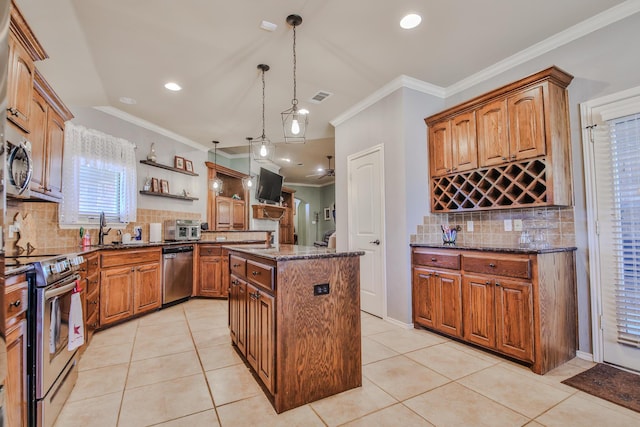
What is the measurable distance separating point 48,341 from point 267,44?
9.18 ft

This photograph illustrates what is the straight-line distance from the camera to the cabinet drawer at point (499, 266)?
92.9 inches

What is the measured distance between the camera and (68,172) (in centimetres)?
361

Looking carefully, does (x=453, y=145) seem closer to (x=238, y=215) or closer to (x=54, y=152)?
(x=54, y=152)

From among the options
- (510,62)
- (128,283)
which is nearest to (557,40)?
(510,62)

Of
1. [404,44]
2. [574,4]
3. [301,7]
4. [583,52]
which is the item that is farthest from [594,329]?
[301,7]

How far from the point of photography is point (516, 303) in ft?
7.90

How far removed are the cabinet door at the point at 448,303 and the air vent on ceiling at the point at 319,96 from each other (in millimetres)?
2545

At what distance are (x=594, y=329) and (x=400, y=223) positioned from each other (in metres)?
1.87

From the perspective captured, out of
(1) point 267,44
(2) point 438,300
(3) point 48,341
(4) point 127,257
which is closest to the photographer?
(3) point 48,341

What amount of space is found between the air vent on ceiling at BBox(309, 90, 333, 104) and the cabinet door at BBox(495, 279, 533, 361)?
9.40 ft

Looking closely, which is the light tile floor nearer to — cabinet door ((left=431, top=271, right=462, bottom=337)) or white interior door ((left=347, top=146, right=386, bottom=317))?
cabinet door ((left=431, top=271, right=462, bottom=337))

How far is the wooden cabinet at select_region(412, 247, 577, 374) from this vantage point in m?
2.30

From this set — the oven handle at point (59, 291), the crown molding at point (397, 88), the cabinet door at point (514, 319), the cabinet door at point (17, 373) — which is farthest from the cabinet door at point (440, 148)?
the cabinet door at point (17, 373)

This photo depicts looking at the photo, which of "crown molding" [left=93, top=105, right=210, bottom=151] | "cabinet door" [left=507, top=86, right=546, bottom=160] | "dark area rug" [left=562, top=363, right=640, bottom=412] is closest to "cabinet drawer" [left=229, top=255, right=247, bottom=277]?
"dark area rug" [left=562, top=363, right=640, bottom=412]
